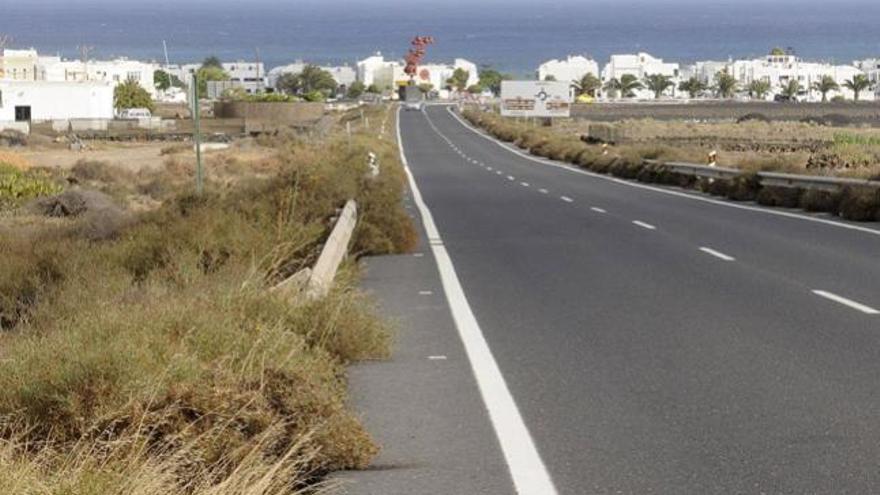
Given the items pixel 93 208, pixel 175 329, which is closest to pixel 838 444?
pixel 175 329

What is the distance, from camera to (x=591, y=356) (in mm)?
12172

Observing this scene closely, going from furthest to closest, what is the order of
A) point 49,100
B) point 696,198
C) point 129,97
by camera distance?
point 129,97 → point 49,100 → point 696,198

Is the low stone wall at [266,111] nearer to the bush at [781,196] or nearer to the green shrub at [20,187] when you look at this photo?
the green shrub at [20,187]

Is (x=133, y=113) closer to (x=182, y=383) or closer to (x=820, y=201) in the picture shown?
(x=820, y=201)

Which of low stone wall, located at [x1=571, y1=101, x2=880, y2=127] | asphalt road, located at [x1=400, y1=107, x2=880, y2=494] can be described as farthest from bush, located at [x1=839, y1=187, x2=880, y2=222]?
low stone wall, located at [x1=571, y1=101, x2=880, y2=127]

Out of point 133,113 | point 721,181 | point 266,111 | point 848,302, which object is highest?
point 848,302

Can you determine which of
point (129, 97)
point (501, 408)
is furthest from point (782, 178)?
point (129, 97)

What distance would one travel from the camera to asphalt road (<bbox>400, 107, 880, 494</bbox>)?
856cm

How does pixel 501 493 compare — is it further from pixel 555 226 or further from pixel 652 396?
pixel 555 226

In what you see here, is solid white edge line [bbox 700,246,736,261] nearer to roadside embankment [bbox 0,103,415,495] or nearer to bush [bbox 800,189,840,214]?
roadside embankment [bbox 0,103,415,495]

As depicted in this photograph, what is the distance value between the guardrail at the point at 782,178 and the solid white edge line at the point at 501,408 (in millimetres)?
13663

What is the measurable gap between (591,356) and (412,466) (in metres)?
3.84

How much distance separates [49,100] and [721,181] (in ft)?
310

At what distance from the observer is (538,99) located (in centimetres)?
11488
